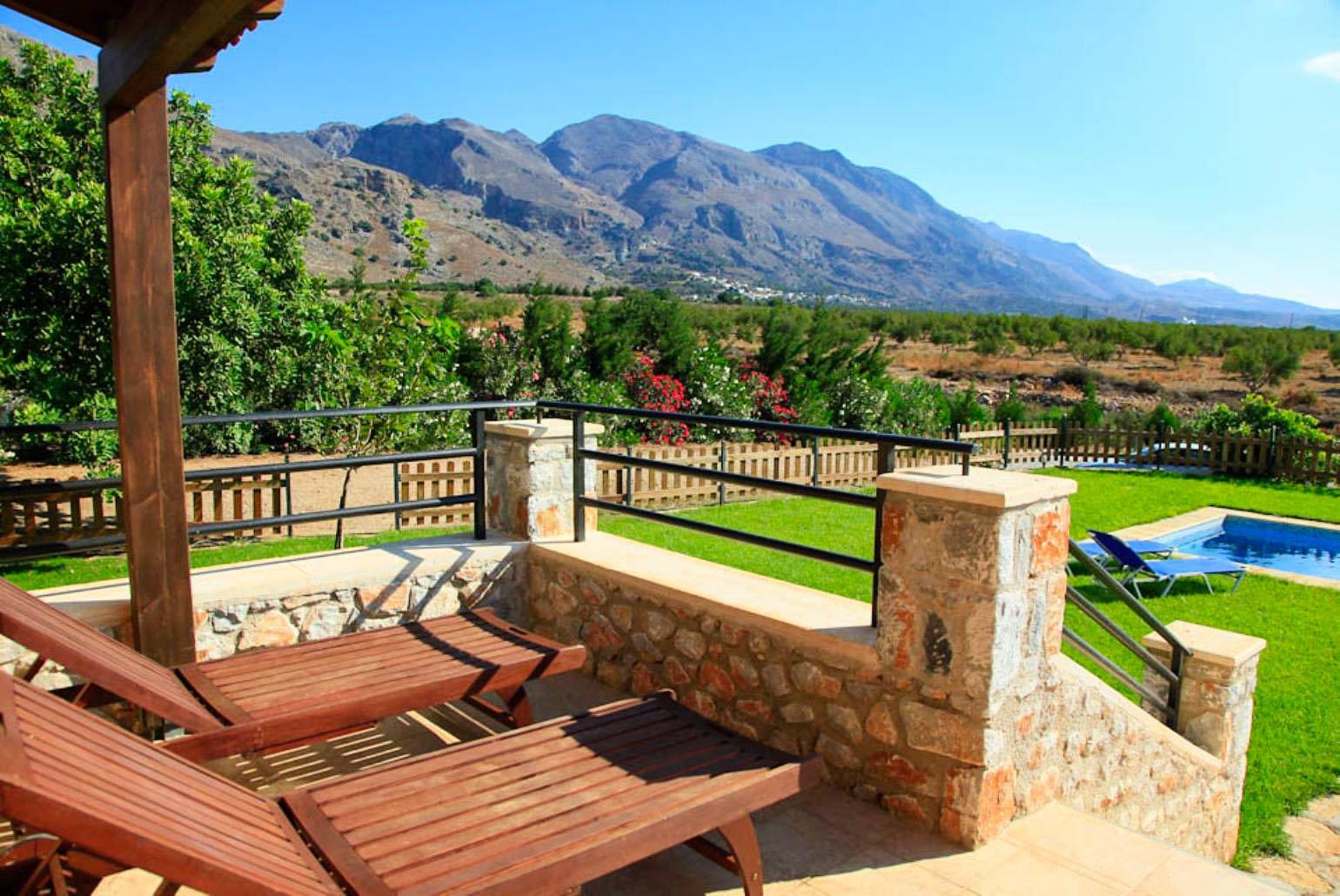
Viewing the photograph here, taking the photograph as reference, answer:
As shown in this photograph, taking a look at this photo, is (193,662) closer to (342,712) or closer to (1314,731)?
(342,712)

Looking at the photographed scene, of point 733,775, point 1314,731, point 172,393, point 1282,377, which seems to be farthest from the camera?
point 1282,377

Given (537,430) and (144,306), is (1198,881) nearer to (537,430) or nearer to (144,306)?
(537,430)

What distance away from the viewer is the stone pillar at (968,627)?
3156 mm

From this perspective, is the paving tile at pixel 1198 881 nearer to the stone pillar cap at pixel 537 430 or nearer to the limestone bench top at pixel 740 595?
the limestone bench top at pixel 740 595

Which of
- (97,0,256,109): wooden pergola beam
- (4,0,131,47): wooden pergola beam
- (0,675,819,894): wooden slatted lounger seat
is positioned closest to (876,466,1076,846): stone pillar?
(0,675,819,894): wooden slatted lounger seat

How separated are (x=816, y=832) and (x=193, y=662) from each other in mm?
2656

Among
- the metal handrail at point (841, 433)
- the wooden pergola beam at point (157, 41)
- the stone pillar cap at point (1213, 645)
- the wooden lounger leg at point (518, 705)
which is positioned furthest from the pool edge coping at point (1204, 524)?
the wooden pergola beam at point (157, 41)

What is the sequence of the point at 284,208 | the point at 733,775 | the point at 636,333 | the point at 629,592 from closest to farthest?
the point at 733,775 → the point at 629,592 → the point at 284,208 → the point at 636,333

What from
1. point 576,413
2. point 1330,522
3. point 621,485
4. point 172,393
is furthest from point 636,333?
point 172,393

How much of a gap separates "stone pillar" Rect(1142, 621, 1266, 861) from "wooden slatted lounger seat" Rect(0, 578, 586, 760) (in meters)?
3.56

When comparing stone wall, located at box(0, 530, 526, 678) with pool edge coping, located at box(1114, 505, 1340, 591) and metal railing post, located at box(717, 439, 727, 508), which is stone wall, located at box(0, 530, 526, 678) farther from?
pool edge coping, located at box(1114, 505, 1340, 591)

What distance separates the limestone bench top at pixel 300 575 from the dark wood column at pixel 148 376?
226 mm

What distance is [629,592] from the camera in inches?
180

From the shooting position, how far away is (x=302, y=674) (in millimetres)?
3627
